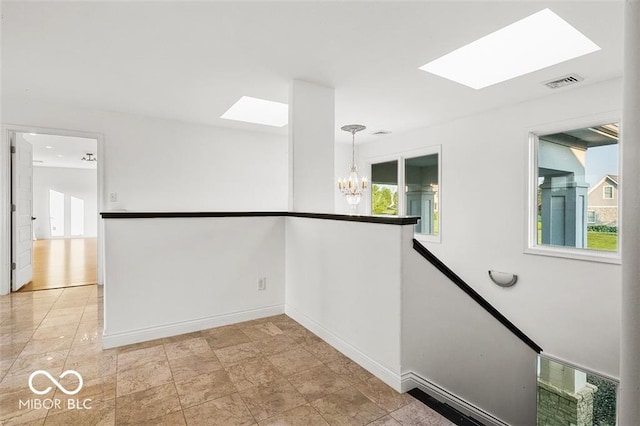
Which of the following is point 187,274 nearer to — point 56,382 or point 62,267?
point 56,382

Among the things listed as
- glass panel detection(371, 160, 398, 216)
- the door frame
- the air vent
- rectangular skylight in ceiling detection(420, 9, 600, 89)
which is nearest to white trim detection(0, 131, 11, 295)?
the door frame

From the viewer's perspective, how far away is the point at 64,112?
14.3 feet

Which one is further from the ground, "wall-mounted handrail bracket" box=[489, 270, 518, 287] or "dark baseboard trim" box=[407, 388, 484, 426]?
"wall-mounted handrail bracket" box=[489, 270, 518, 287]

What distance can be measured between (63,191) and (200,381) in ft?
38.4

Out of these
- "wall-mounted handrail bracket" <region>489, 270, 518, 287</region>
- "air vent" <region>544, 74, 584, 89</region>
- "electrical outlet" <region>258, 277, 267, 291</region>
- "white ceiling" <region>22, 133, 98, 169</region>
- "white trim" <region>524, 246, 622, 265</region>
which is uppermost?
"white ceiling" <region>22, 133, 98, 169</region>

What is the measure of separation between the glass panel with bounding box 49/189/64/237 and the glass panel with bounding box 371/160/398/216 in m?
10.3

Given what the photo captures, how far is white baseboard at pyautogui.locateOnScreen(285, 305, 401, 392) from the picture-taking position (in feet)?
7.01

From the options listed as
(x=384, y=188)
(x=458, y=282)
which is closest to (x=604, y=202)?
(x=458, y=282)

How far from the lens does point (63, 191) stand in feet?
35.7

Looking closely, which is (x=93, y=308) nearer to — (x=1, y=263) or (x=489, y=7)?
(x=1, y=263)

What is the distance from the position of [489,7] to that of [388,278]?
191cm

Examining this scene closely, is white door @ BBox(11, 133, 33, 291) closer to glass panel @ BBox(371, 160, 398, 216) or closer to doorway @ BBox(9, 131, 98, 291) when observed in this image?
doorway @ BBox(9, 131, 98, 291)

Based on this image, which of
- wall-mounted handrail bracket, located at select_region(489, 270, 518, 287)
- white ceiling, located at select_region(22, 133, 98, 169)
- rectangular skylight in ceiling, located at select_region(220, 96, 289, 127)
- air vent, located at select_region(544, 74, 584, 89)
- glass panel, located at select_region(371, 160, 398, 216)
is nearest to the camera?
air vent, located at select_region(544, 74, 584, 89)

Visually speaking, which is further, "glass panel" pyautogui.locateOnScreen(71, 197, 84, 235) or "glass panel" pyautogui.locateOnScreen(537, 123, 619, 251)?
"glass panel" pyautogui.locateOnScreen(71, 197, 84, 235)
